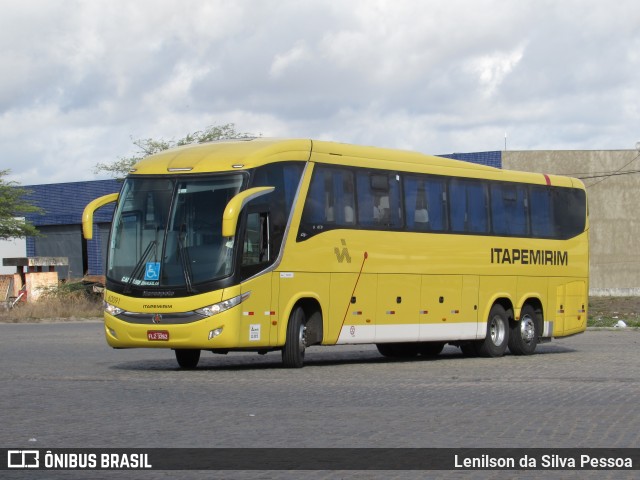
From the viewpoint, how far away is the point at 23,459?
1038 centimetres

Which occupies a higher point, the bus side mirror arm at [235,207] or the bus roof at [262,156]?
the bus roof at [262,156]

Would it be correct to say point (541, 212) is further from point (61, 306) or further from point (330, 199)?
point (61, 306)

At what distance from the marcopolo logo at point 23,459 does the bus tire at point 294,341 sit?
34.8 ft

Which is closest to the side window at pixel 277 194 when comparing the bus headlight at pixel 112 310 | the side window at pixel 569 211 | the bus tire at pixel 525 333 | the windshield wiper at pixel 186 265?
the windshield wiper at pixel 186 265

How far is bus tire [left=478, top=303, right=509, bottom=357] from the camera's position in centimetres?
2586

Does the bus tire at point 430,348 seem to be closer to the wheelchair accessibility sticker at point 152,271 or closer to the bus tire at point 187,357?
the bus tire at point 187,357

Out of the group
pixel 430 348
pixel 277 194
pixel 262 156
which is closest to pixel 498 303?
pixel 430 348

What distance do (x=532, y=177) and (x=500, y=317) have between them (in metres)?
3.35

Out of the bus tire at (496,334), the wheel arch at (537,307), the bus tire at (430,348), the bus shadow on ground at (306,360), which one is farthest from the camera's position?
the wheel arch at (537,307)

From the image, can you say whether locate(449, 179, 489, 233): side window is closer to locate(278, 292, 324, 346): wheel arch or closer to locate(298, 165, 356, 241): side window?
locate(298, 165, 356, 241): side window

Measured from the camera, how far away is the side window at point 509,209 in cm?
2606

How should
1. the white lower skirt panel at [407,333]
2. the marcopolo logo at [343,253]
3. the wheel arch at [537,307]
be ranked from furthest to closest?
the wheel arch at [537,307] → the white lower skirt panel at [407,333] → the marcopolo logo at [343,253]

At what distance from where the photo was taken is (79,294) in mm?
54969

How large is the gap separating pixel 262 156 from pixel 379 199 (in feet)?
10.2
